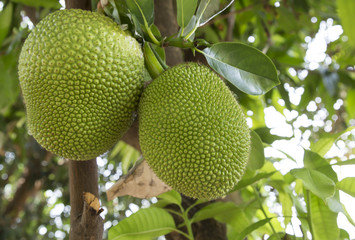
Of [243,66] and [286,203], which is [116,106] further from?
[286,203]

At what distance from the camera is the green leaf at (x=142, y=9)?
710mm

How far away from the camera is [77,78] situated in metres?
0.63

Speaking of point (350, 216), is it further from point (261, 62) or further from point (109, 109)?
point (109, 109)

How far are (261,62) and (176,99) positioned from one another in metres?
0.20

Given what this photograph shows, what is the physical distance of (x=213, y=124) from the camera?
2.13 feet

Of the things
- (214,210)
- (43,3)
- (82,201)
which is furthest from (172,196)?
(43,3)

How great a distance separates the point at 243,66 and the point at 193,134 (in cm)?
20

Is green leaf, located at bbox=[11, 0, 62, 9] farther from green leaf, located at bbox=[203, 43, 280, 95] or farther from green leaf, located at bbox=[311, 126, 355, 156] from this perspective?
green leaf, located at bbox=[311, 126, 355, 156]

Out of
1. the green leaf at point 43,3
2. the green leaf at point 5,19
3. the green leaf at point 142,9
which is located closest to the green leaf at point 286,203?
the green leaf at point 142,9

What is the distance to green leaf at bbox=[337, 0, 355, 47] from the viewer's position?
287 mm

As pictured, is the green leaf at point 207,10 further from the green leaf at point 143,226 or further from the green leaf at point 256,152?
the green leaf at point 143,226

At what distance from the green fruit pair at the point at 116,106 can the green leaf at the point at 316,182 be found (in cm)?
12

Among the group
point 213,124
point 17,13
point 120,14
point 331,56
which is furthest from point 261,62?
point 331,56

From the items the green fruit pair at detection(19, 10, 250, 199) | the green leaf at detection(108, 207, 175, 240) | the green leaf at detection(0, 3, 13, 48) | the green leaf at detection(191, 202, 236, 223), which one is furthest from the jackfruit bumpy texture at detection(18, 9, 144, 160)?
the green leaf at detection(0, 3, 13, 48)
